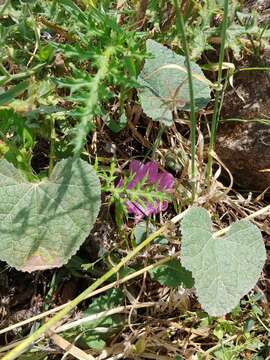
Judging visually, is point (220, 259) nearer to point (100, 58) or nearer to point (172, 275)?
point (172, 275)

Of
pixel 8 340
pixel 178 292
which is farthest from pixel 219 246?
pixel 8 340

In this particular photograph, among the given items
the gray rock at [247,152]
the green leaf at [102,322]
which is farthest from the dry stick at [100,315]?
the gray rock at [247,152]

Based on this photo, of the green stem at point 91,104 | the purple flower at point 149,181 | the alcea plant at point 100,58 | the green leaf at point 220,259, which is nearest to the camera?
the green stem at point 91,104

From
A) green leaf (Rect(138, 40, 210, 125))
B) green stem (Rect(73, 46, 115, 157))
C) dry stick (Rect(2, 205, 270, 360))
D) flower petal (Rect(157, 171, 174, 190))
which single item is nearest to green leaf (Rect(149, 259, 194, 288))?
dry stick (Rect(2, 205, 270, 360))

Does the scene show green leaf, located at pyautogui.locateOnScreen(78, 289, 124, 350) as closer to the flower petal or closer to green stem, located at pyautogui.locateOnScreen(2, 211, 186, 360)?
green stem, located at pyautogui.locateOnScreen(2, 211, 186, 360)

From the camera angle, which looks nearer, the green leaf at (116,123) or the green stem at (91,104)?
the green stem at (91,104)

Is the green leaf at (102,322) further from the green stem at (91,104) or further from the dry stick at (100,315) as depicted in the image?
the green stem at (91,104)
